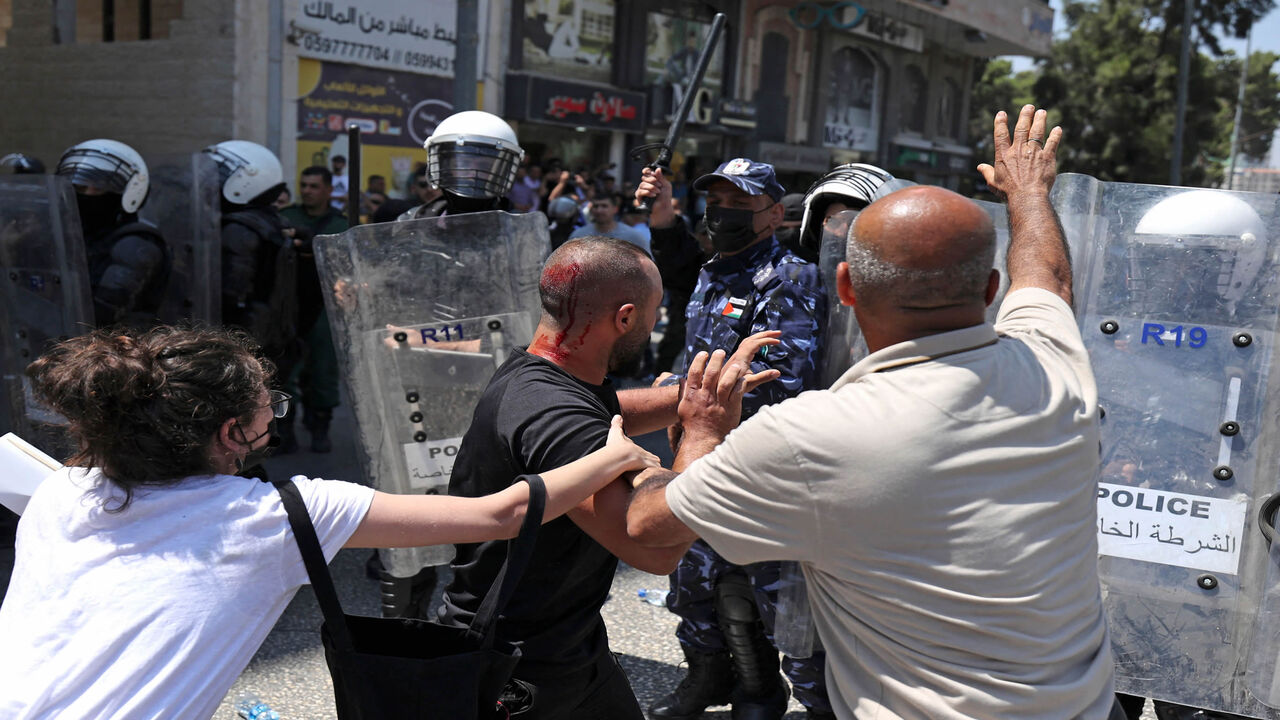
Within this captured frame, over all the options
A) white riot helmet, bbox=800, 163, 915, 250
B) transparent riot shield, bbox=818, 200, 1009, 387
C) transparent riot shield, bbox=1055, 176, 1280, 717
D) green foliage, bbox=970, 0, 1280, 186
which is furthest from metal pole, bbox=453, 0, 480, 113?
green foliage, bbox=970, 0, 1280, 186

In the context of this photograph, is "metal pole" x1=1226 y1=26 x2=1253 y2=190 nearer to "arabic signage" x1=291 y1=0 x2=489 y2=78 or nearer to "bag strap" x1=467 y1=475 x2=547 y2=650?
"arabic signage" x1=291 y1=0 x2=489 y2=78

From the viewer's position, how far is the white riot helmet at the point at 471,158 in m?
3.96

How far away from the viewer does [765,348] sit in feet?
9.97

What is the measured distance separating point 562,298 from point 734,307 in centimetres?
118

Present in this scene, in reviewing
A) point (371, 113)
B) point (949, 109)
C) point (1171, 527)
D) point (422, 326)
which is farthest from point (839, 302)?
point (949, 109)

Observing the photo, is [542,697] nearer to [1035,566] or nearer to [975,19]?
[1035,566]

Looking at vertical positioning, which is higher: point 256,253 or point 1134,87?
point 1134,87

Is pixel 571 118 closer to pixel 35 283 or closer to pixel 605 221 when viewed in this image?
pixel 605 221

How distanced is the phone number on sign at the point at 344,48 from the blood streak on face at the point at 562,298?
11.5 meters

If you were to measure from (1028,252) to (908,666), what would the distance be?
836 mm

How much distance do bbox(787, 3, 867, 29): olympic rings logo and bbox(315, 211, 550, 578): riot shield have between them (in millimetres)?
20147

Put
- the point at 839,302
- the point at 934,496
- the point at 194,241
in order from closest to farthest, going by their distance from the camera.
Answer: the point at 934,496
the point at 839,302
the point at 194,241

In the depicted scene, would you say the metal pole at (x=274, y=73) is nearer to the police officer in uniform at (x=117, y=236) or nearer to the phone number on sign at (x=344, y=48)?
the phone number on sign at (x=344, y=48)

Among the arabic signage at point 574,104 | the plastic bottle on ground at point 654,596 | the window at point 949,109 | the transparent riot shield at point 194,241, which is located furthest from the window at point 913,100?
the plastic bottle on ground at point 654,596
